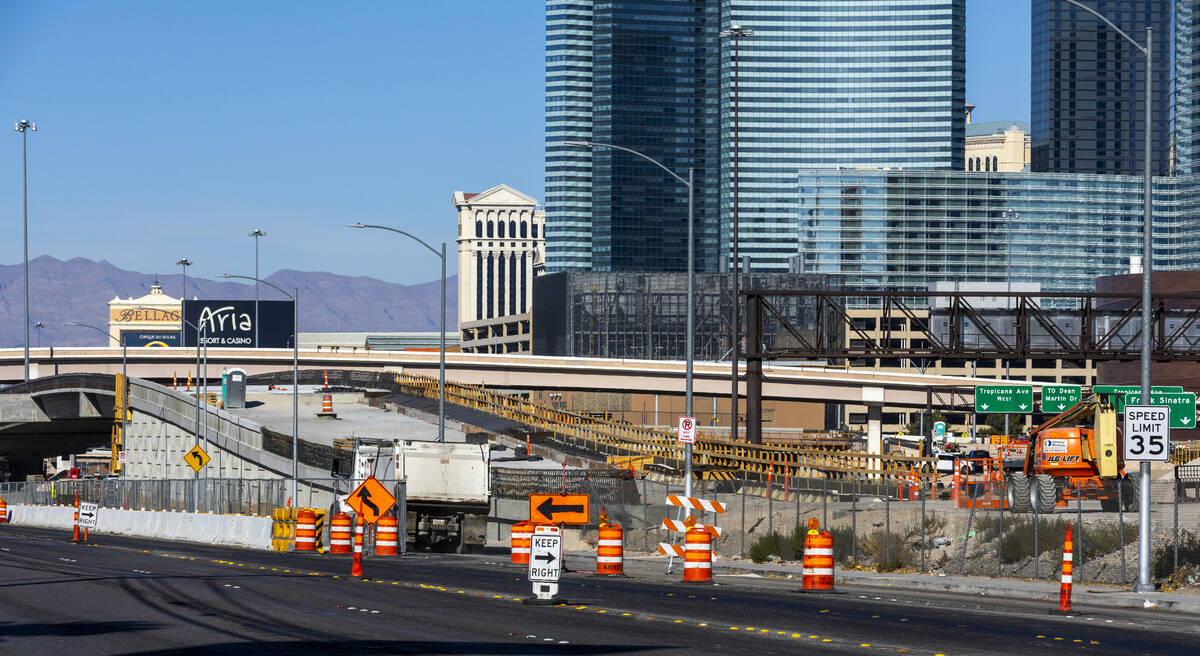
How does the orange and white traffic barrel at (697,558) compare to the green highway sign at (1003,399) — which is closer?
the orange and white traffic barrel at (697,558)

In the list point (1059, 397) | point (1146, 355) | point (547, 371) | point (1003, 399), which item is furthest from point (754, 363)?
point (547, 371)

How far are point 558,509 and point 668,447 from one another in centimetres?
4462

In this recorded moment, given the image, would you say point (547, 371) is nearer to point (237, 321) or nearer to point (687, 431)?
point (237, 321)

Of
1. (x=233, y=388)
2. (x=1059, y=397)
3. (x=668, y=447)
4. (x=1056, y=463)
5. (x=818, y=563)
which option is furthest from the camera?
(x=233, y=388)

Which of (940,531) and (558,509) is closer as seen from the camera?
(558,509)

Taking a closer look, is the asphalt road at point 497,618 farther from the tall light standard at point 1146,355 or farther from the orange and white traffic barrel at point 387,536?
the orange and white traffic barrel at point 387,536

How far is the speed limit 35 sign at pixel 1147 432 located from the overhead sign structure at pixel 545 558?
1012cm

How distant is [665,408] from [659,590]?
156552 mm

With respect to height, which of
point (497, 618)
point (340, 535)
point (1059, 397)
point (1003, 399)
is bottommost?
point (340, 535)

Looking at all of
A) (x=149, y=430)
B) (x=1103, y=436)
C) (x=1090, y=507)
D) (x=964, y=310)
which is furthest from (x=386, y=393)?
(x=1103, y=436)

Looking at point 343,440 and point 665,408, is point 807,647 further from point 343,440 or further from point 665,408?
point 665,408

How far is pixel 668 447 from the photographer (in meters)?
74.5

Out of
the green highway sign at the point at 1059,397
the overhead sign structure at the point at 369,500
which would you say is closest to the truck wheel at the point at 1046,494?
the green highway sign at the point at 1059,397

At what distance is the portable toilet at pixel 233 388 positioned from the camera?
313ft
